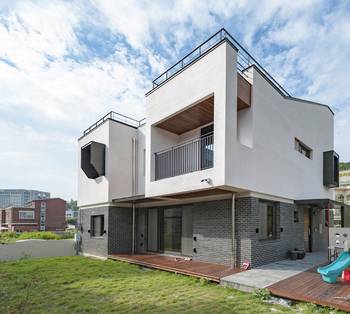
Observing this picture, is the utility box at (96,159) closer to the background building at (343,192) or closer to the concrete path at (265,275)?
the concrete path at (265,275)

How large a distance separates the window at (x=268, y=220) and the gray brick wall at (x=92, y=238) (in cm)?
729

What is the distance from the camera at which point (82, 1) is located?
686 centimetres

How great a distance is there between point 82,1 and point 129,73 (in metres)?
4.10

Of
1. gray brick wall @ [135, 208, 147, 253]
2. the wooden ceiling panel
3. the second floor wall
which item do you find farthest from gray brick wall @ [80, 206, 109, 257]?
the wooden ceiling panel

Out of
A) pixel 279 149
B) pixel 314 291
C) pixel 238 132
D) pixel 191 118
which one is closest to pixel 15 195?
pixel 191 118

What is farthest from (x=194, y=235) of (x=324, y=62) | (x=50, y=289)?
(x=324, y=62)

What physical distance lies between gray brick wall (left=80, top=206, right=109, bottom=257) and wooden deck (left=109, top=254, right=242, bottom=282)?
1.30 m

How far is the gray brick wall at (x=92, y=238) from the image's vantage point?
1362 centimetres

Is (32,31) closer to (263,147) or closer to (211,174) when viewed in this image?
(211,174)

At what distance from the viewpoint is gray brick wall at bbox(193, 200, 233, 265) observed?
970 cm

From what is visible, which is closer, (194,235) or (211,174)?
(211,174)

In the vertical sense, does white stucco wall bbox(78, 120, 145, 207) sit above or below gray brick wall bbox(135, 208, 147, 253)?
above

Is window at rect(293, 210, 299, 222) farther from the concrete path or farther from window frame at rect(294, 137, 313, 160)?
window frame at rect(294, 137, 313, 160)

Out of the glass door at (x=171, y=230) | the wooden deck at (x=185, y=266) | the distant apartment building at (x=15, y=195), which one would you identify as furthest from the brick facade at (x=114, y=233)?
the distant apartment building at (x=15, y=195)
